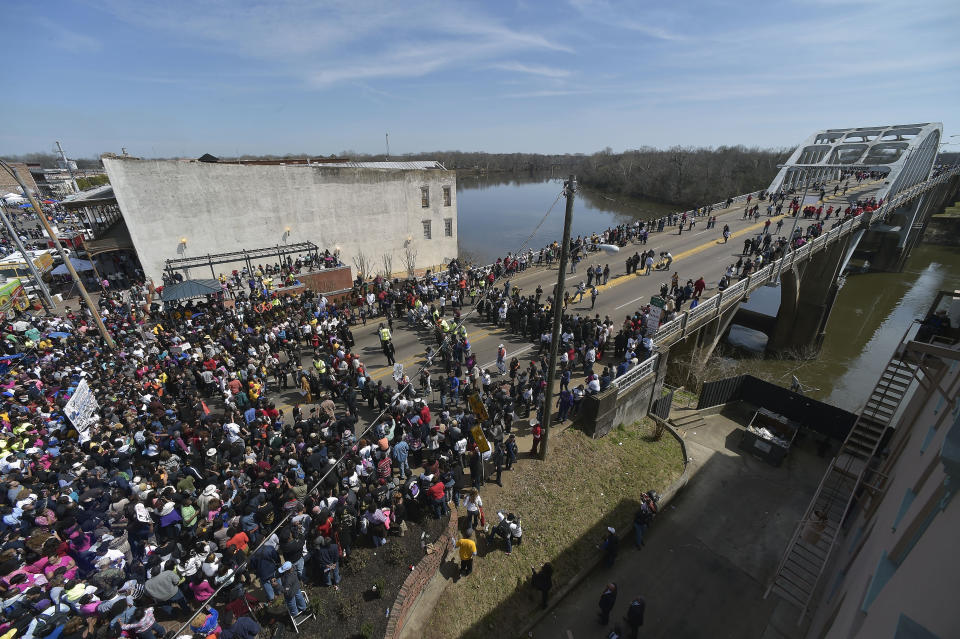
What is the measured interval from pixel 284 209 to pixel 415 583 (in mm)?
30391

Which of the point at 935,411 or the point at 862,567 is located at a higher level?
the point at 935,411

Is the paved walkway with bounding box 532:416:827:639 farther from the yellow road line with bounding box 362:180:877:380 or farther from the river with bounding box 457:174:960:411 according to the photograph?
the river with bounding box 457:174:960:411

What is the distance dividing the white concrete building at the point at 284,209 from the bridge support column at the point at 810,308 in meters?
30.0

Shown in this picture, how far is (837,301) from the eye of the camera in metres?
47.1

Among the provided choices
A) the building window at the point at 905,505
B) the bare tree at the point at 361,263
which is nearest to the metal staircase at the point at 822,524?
the building window at the point at 905,505

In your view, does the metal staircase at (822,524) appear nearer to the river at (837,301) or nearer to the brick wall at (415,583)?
the brick wall at (415,583)

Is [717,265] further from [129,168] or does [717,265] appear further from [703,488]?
[129,168]

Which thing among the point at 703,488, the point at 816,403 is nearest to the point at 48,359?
the point at 703,488

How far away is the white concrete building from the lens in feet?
89.7

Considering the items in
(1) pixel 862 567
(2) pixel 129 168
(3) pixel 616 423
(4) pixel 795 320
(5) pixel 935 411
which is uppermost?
(2) pixel 129 168

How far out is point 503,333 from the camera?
21375 millimetres

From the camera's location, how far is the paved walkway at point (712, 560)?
1060cm

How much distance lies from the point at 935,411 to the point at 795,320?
3156cm

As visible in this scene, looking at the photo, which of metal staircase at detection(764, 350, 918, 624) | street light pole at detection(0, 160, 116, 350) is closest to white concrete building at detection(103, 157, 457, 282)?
street light pole at detection(0, 160, 116, 350)
